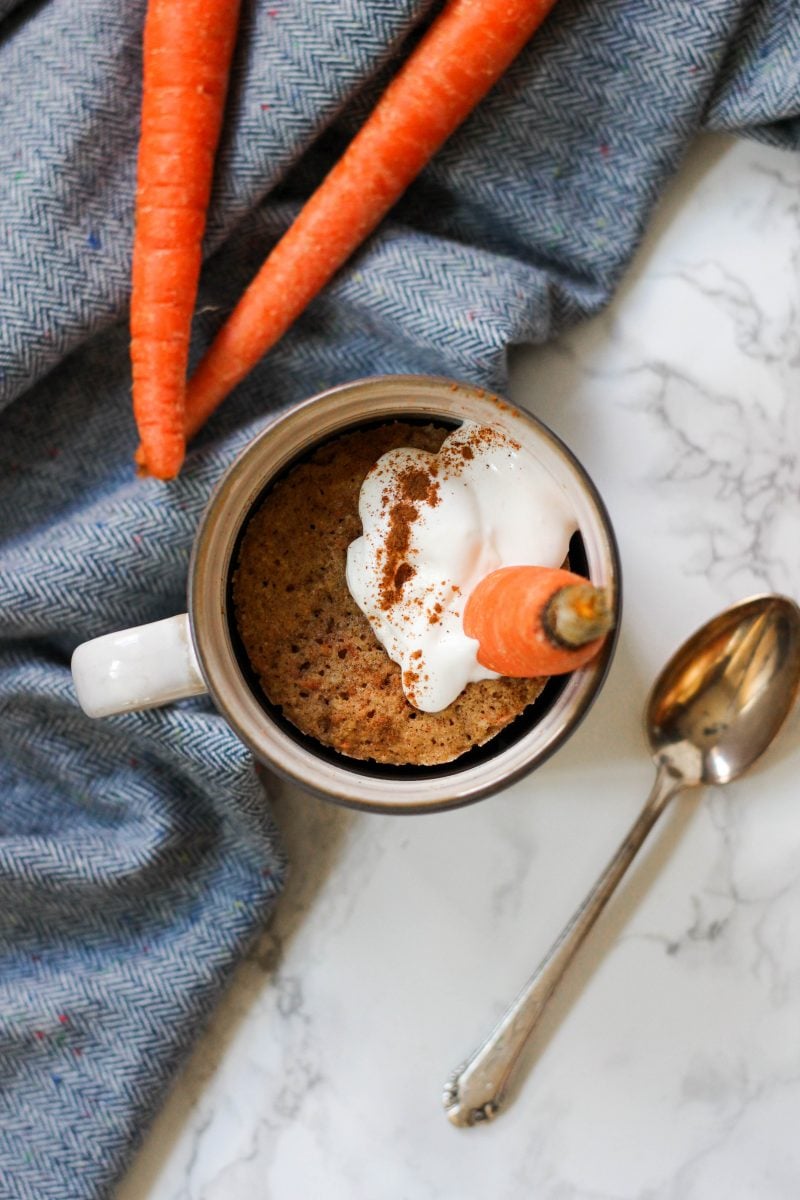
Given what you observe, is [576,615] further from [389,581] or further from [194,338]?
[194,338]

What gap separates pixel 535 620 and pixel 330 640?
194 millimetres

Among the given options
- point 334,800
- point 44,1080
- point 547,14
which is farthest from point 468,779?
point 547,14

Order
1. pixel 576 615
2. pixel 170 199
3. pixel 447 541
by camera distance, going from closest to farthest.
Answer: pixel 576 615 < pixel 447 541 < pixel 170 199

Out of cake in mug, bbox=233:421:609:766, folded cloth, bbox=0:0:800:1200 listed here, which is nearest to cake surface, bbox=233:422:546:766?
cake in mug, bbox=233:421:609:766

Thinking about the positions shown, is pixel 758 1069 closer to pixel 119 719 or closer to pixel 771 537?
pixel 771 537

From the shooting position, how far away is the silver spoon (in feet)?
2.85

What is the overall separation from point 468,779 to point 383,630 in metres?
0.12

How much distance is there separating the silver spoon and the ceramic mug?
179 mm

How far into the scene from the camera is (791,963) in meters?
0.90

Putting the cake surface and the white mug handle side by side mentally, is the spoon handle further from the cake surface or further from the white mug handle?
the white mug handle

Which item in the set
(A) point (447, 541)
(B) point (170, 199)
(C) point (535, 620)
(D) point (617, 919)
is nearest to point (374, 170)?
(B) point (170, 199)

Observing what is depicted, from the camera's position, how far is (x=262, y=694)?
2.50 feet

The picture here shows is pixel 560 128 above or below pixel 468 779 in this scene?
above

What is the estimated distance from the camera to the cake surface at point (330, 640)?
30.0 inches
